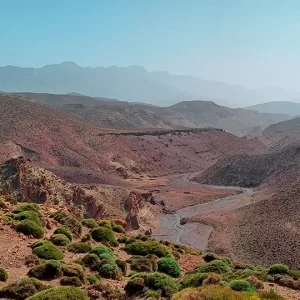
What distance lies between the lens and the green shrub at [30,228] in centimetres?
2461

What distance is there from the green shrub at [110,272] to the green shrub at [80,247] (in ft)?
12.4

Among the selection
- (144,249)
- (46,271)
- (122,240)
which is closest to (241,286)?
(46,271)

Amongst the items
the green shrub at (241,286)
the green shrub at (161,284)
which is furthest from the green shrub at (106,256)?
the green shrub at (241,286)

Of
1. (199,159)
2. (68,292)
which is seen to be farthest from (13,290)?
(199,159)

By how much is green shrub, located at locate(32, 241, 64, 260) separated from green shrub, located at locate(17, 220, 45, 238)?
2.07 metres

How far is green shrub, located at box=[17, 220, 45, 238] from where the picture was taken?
24.6 metres

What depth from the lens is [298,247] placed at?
48625 mm

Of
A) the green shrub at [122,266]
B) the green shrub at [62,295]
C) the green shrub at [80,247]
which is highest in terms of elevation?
the green shrub at [62,295]

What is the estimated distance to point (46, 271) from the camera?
18641 millimetres

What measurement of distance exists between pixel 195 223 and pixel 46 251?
1963 inches

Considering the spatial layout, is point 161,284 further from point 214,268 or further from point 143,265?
point 214,268

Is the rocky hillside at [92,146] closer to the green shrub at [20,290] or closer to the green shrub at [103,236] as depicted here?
the green shrub at [103,236]

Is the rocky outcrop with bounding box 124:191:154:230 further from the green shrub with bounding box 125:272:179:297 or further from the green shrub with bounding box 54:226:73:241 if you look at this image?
the green shrub with bounding box 125:272:179:297

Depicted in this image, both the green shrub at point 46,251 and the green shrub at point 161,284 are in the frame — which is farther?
the green shrub at point 46,251
